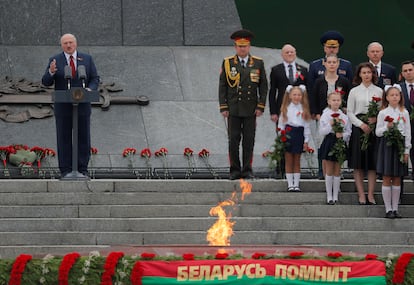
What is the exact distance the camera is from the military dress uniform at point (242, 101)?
63.6 ft

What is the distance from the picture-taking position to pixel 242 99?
64.0ft

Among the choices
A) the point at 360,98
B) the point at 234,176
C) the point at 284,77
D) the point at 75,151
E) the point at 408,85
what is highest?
the point at 284,77

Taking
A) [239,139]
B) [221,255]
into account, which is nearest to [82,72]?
[239,139]

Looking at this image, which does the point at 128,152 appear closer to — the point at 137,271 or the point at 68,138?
the point at 68,138

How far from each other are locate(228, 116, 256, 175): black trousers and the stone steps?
548 mm

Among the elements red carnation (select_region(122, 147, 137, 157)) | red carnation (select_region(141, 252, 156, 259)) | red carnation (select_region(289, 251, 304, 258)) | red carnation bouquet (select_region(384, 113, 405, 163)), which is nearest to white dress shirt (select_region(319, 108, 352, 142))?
red carnation bouquet (select_region(384, 113, 405, 163))

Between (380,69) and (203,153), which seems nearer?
(380,69)

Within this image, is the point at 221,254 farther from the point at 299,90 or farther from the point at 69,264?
the point at 299,90

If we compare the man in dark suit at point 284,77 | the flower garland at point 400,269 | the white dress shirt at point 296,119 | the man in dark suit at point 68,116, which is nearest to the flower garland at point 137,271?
the flower garland at point 400,269

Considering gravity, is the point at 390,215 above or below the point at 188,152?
below

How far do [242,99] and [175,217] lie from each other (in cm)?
236

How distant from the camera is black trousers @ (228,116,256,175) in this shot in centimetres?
1934

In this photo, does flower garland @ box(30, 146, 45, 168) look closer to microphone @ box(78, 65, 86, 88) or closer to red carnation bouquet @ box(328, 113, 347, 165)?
microphone @ box(78, 65, 86, 88)

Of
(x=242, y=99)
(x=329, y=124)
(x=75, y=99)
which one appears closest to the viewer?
(x=75, y=99)
